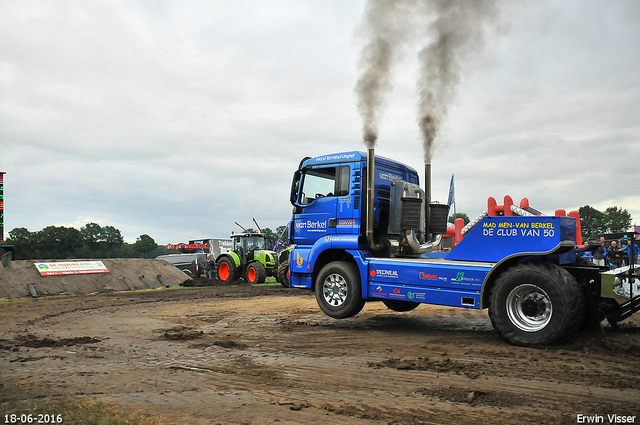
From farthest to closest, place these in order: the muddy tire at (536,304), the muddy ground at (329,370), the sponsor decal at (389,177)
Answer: the sponsor decal at (389,177) → the muddy tire at (536,304) → the muddy ground at (329,370)

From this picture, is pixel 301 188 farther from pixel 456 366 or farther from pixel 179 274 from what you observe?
pixel 179 274

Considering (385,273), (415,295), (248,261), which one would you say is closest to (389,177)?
(385,273)

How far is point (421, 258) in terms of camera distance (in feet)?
Answer: 29.7

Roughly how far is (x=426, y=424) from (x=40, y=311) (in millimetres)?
12247

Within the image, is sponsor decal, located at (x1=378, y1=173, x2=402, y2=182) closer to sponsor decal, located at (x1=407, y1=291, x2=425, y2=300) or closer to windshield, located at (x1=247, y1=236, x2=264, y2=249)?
sponsor decal, located at (x1=407, y1=291, x2=425, y2=300)

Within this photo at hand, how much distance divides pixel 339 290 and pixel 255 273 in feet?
43.8

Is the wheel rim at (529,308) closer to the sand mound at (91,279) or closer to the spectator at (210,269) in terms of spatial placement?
the sand mound at (91,279)

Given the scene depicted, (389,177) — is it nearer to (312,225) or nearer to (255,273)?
(312,225)

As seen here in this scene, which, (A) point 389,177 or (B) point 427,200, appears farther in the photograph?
(B) point 427,200

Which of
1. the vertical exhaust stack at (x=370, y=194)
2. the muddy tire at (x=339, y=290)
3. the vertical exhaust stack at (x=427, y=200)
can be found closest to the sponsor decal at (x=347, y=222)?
the vertical exhaust stack at (x=370, y=194)

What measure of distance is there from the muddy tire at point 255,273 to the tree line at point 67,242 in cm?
2974

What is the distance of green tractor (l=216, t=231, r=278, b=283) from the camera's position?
22531mm

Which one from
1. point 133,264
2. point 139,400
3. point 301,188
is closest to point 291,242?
point 301,188

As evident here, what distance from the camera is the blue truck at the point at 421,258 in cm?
706
